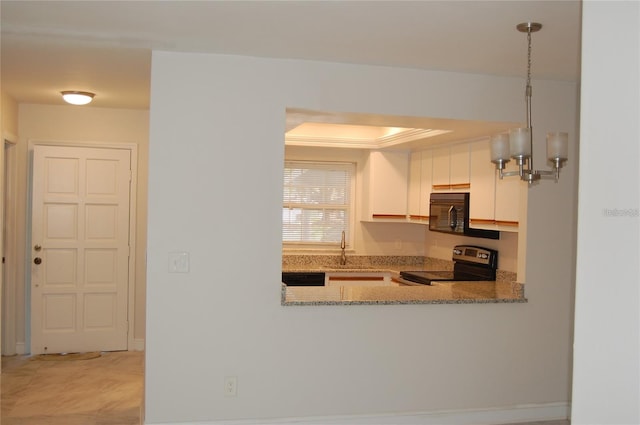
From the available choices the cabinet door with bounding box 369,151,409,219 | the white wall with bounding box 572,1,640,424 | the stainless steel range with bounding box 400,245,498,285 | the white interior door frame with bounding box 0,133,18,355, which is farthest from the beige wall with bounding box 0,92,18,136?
the white wall with bounding box 572,1,640,424

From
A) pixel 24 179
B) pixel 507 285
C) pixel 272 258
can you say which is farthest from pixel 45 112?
pixel 507 285

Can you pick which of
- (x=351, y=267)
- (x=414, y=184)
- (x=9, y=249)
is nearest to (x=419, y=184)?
(x=414, y=184)

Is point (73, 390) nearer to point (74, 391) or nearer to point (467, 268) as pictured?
point (74, 391)

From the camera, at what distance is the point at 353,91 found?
13.0 feet

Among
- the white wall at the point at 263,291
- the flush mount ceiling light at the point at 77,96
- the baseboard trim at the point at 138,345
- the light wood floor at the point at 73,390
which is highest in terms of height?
the flush mount ceiling light at the point at 77,96

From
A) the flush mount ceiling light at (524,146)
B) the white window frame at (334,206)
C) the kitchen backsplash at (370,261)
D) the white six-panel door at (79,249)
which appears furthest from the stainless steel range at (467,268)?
the white six-panel door at (79,249)

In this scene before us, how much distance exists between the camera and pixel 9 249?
5.77 meters

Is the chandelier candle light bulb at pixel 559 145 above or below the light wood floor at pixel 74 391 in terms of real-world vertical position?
above

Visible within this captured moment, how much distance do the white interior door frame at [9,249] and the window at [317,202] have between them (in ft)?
8.72

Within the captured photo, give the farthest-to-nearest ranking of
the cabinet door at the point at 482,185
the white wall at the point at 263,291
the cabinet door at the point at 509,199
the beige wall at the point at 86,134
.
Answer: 1. the beige wall at the point at 86,134
2. the cabinet door at the point at 482,185
3. the cabinet door at the point at 509,199
4. the white wall at the point at 263,291

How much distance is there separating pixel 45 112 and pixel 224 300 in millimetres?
3217

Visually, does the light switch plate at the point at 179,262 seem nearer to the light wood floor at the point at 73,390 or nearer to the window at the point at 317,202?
the light wood floor at the point at 73,390

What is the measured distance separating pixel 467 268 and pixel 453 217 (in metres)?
0.59

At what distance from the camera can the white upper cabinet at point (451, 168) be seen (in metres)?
5.35
